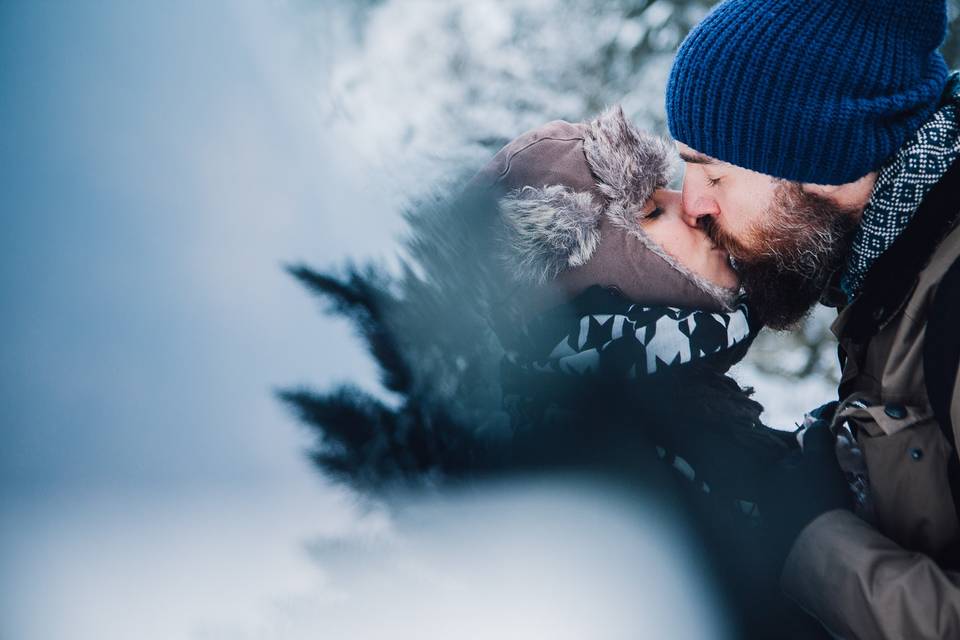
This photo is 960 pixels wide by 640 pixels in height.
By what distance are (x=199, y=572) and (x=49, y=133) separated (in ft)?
1.51

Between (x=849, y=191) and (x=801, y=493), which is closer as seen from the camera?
(x=801, y=493)

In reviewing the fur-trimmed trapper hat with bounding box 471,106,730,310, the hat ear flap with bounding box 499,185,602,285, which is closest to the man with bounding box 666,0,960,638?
the fur-trimmed trapper hat with bounding box 471,106,730,310

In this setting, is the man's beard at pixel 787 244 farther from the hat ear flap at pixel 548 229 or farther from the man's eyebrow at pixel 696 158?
the hat ear flap at pixel 548 229

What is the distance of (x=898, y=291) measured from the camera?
4.23 ft

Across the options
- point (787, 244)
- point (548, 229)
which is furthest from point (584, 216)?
point (787, 244)

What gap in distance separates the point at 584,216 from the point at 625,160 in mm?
179

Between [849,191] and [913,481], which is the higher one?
[849,191]

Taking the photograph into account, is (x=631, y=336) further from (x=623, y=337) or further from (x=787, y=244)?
(x=787, y=244)

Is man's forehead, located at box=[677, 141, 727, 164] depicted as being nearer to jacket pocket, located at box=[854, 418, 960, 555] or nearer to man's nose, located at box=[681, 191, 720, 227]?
man's nose, located at box=[681, 191, 720, 227]

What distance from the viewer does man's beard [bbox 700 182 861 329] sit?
1504 mm

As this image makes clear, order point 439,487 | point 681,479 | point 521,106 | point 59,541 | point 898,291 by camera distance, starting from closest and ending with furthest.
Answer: point 59,541 < point 439,487 < point 681,479 < point 898,291 < point 521,106

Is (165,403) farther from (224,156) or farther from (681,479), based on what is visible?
(681,479)

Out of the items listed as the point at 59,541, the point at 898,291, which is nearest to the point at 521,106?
the point at 898,291

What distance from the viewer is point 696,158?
1.55 m
